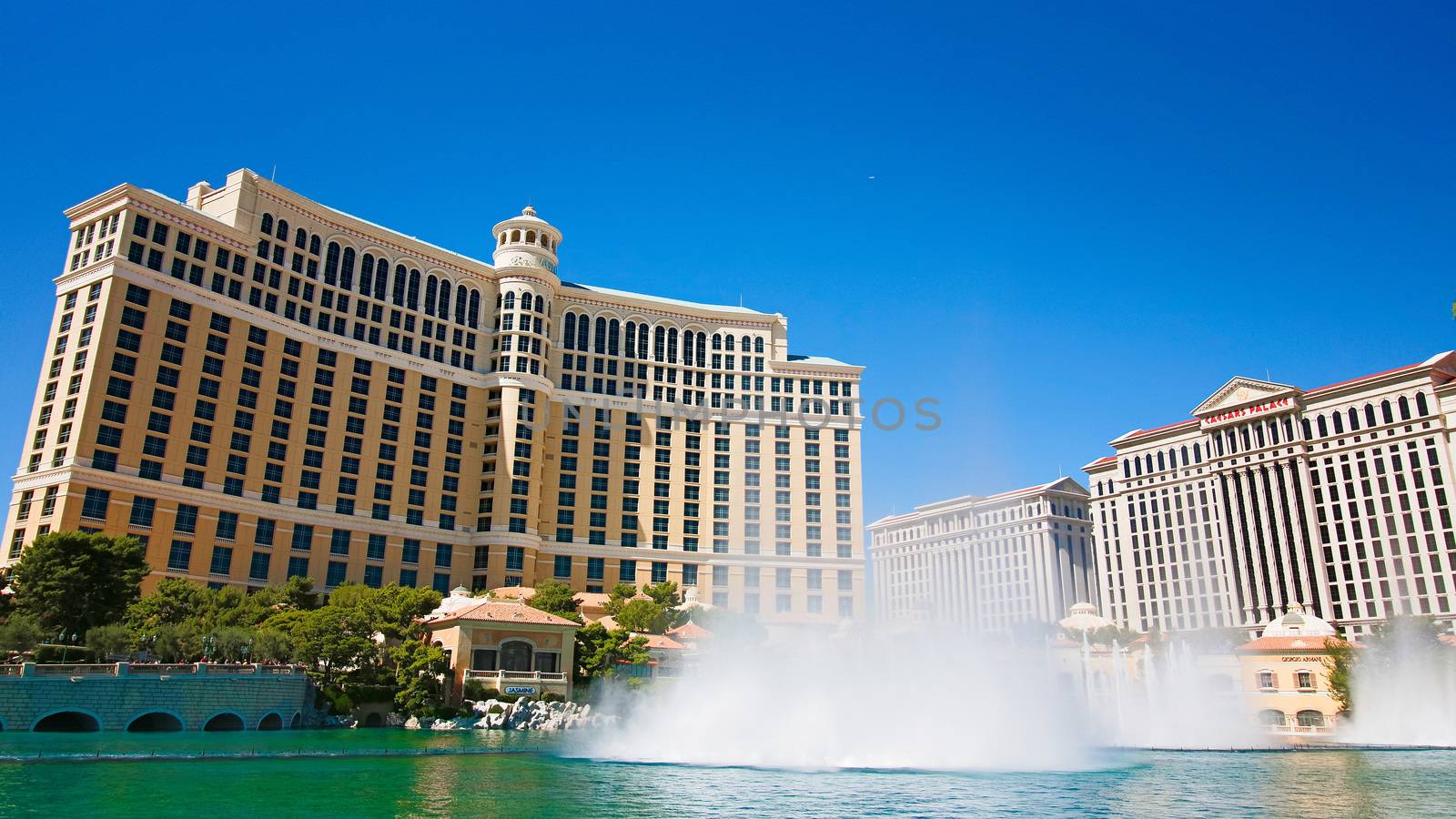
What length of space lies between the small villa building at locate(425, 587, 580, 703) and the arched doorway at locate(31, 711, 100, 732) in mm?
24344

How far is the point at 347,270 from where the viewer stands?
Result: 105750 mm

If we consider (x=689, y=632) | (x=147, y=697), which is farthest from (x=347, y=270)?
(x=147, y=697)

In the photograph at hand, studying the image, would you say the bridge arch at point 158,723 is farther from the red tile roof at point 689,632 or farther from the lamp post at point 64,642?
the red tile roof at point 689,632

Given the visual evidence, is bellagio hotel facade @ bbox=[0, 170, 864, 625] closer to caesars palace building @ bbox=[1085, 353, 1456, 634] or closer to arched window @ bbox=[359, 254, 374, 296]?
arched window @ bbox=[359, 254, 374, 296]

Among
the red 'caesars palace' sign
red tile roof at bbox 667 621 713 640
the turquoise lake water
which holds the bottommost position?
the turquoise lake water

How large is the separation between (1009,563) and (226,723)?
148m

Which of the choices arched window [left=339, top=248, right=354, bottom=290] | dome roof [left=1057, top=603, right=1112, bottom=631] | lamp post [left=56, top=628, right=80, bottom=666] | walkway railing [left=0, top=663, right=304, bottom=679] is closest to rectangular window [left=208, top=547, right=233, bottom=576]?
lamp post [left=56, top=628, right=80, bottom=666]

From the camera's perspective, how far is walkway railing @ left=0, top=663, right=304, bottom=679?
1992 inches

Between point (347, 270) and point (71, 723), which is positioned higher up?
point (347, 270)

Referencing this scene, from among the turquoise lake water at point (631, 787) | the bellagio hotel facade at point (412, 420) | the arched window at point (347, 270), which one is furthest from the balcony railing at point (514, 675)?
the arched window at point (347, 270)

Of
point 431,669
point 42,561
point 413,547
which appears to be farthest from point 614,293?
point 42,561

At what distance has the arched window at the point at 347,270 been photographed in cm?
10525

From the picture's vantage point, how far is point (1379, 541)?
119562 mm

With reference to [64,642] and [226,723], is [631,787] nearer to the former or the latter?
[226,723]
